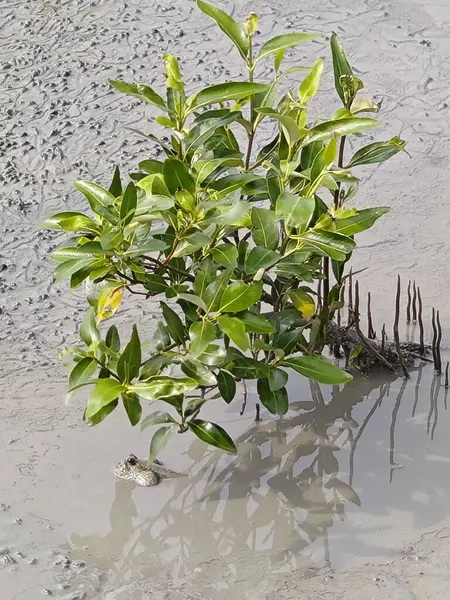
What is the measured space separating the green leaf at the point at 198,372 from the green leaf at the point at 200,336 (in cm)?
12

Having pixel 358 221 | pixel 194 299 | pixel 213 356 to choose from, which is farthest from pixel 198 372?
pixel 358 221

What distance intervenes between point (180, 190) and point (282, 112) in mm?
497

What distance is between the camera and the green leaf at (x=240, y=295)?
102 inches

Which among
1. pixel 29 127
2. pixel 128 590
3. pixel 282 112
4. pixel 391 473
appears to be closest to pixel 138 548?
pixel 128 590

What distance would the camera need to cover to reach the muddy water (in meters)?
2.73

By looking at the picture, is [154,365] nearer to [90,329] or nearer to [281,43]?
[90,329]

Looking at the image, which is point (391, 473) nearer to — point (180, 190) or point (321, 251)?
point (321, 251)

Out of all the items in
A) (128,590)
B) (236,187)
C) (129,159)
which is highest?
(236,187)

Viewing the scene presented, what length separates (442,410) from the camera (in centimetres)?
328

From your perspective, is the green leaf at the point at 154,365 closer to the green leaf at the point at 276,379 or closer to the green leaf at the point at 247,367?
the green leaf at the point at 247,367

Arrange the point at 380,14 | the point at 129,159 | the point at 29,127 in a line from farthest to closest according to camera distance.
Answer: the point at 380,14, the point at 29,127, the point at 129,159

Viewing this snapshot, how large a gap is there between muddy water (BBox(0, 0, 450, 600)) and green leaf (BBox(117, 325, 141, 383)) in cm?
51

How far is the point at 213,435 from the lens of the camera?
2.88 metres

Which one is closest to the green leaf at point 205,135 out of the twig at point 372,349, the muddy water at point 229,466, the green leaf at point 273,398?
the green leaf at point 273,398
